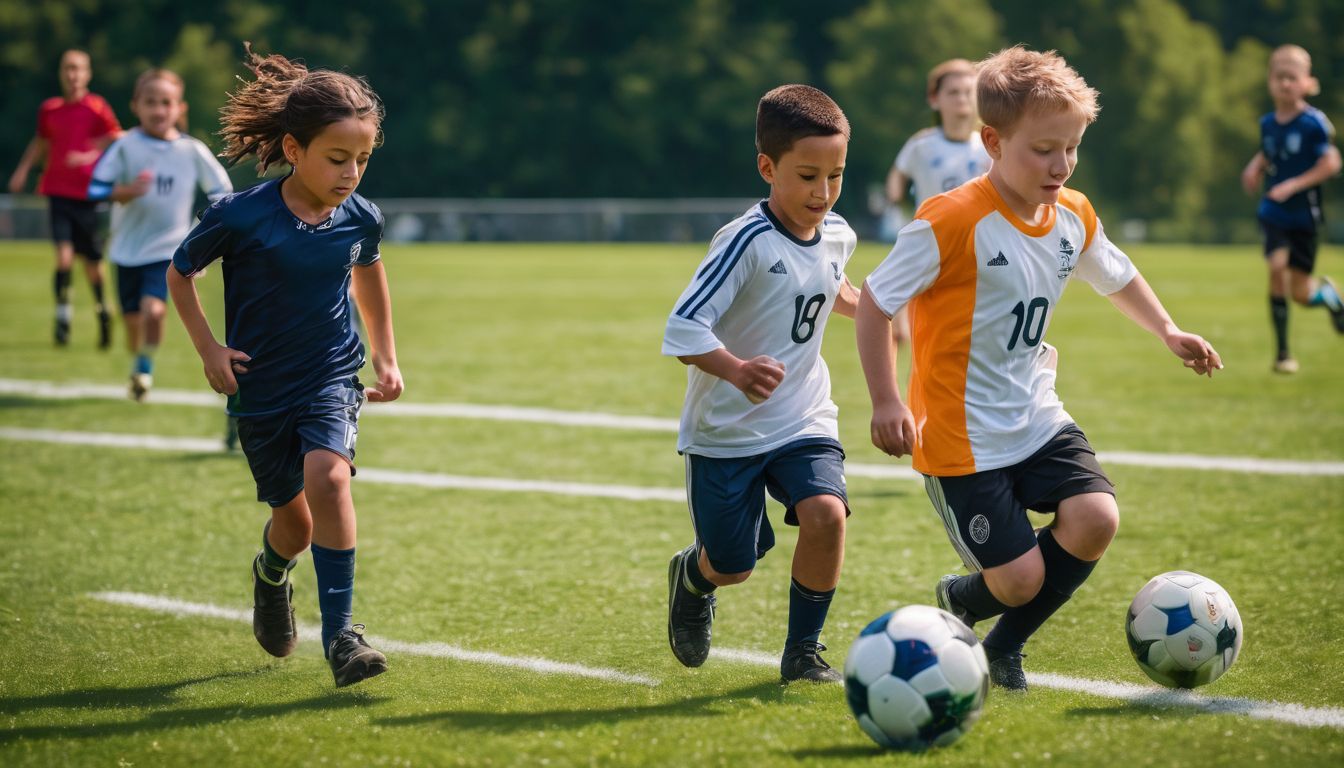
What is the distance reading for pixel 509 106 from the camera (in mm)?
61156

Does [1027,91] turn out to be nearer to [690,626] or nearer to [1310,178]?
[690,626]

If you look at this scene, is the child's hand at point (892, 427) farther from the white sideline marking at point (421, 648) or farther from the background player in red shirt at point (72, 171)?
the background player in red shirt at point (72, 171)

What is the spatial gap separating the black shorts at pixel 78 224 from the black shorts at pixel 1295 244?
10296 mm

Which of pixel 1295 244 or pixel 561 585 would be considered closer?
pixel 561 585

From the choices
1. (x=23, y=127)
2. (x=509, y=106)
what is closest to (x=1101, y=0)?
(x=509, y=106)

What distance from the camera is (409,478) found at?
329 inches

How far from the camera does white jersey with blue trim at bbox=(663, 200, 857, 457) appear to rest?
4.45 m

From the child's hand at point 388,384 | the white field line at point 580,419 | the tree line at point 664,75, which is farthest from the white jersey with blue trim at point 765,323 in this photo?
the tree line at point 664,75

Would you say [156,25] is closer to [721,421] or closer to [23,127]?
[23,127]

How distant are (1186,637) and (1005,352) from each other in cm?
99

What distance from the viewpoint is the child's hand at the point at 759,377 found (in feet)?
13.6

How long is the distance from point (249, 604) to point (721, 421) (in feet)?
7.63

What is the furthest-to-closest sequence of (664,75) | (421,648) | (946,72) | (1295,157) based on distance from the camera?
(664,75) < (1295,157) < (946,72) < (421,648)

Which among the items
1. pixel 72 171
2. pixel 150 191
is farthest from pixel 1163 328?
pixel 72 171
